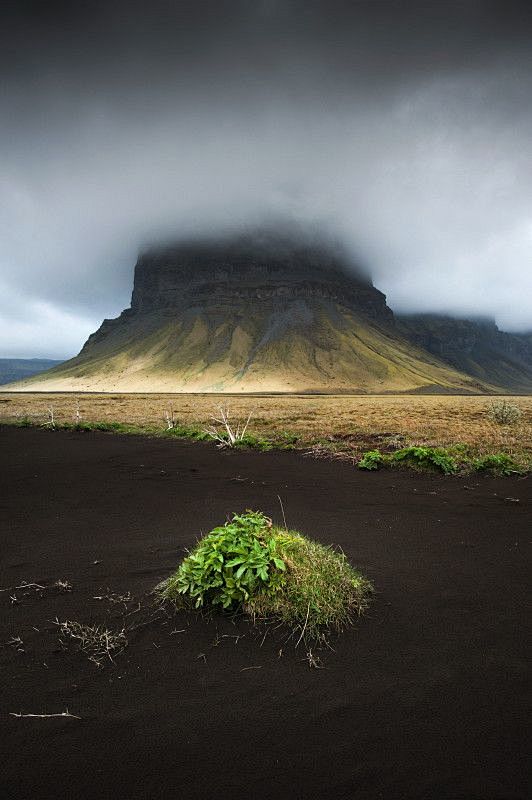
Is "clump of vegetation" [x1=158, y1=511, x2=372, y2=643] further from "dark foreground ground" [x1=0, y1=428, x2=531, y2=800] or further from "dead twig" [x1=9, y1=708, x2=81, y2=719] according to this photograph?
"dead twig" [x1=9, y1=708, x2=81, y2=719]

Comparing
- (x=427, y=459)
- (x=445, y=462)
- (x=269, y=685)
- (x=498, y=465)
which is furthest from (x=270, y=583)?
(x=498, y=465)

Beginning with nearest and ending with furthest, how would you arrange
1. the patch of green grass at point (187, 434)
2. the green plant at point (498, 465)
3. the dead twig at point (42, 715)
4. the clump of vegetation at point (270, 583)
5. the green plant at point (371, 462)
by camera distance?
the dead twig at point (42, 715), the clump of vegetation at point (270, 583), the green plant at point (498, 465), the green plant at point (371, 462), the patch of green grass at point (187, 434)

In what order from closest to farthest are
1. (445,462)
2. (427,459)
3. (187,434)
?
1. (445,462)
2. (427,459)
3. (187,434)

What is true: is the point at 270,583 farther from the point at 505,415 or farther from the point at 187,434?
the point at 505,415

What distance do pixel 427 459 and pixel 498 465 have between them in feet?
9.20

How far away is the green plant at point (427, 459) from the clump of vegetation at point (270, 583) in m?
11.5

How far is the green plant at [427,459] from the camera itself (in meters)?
16.1

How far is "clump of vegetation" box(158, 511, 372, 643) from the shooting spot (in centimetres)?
542

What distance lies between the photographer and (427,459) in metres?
16.8

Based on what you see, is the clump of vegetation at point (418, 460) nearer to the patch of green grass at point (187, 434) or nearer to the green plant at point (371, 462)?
the green plant at point (371, 462)

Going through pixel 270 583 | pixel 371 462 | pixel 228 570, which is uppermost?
pixel 228 570

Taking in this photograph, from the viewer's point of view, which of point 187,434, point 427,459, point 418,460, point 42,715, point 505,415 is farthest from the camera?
point 505,415

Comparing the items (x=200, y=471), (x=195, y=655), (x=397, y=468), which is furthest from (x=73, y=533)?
(x=397, y=468)

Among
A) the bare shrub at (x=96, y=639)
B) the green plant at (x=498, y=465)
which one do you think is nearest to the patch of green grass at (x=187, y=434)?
the green plant at (x=498, y=465)
